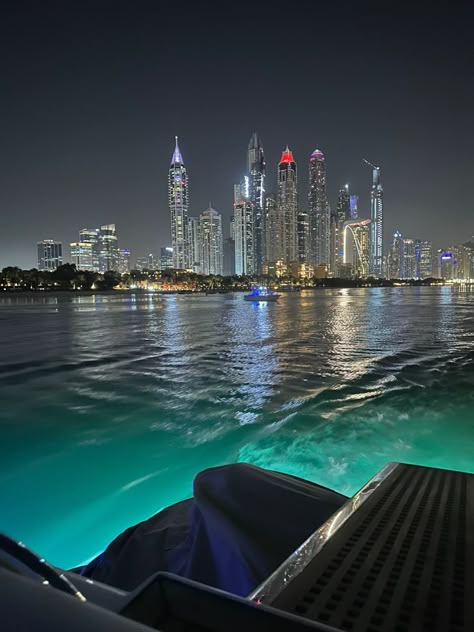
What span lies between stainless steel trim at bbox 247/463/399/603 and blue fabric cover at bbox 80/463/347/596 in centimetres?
23

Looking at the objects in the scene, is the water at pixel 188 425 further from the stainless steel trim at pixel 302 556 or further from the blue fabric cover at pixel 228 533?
the stainless steel trim at pixel 302 556

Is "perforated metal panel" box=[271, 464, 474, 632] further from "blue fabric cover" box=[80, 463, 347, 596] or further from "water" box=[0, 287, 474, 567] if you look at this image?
"water" box=[0, 287, 474, 567]

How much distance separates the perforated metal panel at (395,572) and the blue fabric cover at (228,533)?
0.39 m

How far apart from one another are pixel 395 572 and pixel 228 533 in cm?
107

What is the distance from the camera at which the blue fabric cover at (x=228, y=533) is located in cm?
248

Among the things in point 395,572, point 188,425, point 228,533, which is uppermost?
point 395,572

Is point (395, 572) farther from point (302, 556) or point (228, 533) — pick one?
point (228, 533)

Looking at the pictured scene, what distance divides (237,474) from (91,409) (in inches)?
243

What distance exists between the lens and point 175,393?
996 cm

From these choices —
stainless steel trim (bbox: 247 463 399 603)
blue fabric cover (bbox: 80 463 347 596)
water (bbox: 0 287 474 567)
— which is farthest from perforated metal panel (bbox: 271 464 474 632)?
water (bbox: 0 287 474 567)

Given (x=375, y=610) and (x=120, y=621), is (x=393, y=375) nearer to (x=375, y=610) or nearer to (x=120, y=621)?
(x=375, y=610)

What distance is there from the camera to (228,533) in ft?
8.68

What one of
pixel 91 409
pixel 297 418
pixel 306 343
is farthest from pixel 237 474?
pixel 306 343

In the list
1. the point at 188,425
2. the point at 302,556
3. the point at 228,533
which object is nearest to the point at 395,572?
the point at 302,556
